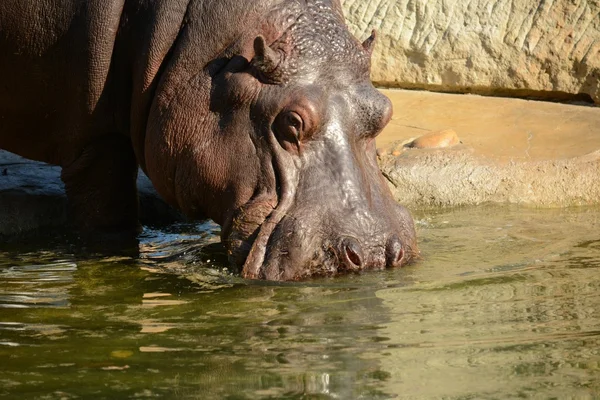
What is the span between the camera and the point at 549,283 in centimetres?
519

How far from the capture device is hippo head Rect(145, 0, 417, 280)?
541 cm

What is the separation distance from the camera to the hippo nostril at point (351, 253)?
536cm

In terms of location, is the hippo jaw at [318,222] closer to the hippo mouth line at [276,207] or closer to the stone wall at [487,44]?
the hippo mouth line at [276,207]

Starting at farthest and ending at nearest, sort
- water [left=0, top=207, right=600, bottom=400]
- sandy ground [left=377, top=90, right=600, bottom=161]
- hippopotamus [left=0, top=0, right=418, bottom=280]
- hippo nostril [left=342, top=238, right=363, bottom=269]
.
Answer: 1. sandy ground [left=377, top=90, right=600, bottom=161]
2. hippopotamus [left=0, top=0, right=418, bottom=280]
3. hippo nostril [left=342, top=238, right=363, bottom=269]
4. water [left=0, top=207, right=600, bottom=400]

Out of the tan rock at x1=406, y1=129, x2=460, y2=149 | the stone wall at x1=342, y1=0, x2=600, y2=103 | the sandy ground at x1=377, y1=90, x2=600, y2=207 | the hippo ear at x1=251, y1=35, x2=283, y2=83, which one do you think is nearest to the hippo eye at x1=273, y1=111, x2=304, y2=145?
the hippo ear at x1=251, y1=35, x2=283, y2=83

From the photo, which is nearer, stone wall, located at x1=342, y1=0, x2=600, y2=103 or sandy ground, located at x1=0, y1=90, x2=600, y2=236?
sandy ground, located at x1=0, y1=90, x2=600, y2=236

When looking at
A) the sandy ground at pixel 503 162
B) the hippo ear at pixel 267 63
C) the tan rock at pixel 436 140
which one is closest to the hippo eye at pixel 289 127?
the hippo ear at pixel 267 63

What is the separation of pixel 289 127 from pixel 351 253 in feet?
2.37

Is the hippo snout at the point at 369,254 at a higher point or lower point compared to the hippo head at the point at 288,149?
lower

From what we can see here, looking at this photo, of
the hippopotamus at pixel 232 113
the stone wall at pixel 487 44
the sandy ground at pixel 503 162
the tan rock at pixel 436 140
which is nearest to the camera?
the hippopotamus at pixel 232 113

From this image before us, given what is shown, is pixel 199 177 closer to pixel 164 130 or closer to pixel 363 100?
pixel 164 130

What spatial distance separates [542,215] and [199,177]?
2878 mm

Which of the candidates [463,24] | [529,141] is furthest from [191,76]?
[463,24]

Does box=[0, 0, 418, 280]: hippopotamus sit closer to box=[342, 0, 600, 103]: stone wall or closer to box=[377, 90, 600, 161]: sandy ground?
box=[377, 90, 600, 161]: sandy ground
